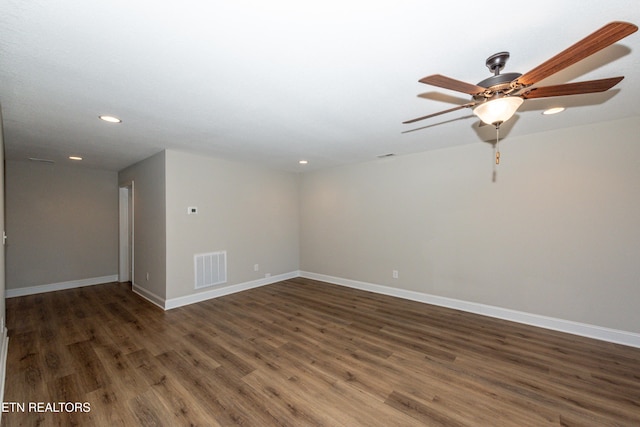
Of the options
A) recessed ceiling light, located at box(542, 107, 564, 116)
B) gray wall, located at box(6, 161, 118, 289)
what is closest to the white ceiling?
recessed ceiling light, located at box(542, 107, 564, 116)

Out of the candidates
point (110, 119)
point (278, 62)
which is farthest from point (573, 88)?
point (110, 119)

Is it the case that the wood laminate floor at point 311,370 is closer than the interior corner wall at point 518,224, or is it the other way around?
the wood laminate floor at point 311,370

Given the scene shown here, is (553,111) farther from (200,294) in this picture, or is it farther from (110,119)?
(200,294)

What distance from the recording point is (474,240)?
12.0ft

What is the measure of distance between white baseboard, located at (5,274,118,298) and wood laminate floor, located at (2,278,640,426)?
1.09 meters

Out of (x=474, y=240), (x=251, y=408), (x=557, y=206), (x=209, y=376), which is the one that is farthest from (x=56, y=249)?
(x=557, y=206)

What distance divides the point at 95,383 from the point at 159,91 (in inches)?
97.5

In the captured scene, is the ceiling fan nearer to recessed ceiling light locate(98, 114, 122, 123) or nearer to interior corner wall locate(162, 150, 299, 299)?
recessed ceiling light locate(98, 114, 122, 123)

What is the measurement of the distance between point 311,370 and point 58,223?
18.8ft

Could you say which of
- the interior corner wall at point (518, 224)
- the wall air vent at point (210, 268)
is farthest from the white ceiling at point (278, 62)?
the wall air vent at point (210, 268)

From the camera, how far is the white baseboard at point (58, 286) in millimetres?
4453

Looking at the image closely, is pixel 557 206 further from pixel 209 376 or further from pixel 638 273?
pixel 209 376

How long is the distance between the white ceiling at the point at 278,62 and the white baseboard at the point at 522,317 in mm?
2341

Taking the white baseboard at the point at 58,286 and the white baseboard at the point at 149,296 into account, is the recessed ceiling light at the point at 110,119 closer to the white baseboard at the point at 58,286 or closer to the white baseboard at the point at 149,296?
the white baseboard at the point at 149,296
